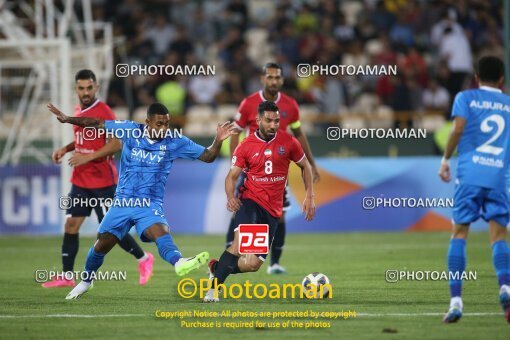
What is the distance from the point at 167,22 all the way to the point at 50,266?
14.0 m

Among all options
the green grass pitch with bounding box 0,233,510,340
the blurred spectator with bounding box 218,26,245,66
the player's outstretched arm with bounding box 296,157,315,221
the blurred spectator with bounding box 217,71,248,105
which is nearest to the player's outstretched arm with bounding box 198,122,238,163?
the player's outstretched arm with bounding box 296,157,315,221

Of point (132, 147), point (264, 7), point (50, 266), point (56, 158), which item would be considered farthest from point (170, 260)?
point (264, 7)

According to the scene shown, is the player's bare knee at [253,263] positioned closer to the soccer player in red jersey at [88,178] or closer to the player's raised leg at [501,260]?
the soccer player in red jersey at [88,178]

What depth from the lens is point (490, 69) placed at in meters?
9.66

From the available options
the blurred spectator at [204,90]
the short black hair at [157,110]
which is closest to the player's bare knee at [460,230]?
the short black hair at [157,110]

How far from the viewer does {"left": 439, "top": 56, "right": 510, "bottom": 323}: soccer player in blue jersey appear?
9.59 m

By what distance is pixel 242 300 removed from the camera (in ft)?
37.6

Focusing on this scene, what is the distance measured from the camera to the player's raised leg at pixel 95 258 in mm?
11477

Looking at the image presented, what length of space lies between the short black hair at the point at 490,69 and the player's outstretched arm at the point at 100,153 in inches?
175

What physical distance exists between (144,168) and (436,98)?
1592 centimetres

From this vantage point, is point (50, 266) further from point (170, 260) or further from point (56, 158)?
point (170, 260)

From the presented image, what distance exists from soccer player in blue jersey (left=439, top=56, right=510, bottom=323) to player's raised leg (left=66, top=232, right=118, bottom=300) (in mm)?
3890

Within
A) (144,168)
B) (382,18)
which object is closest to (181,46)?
(382,18)

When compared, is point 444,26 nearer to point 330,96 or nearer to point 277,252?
point 330,96
